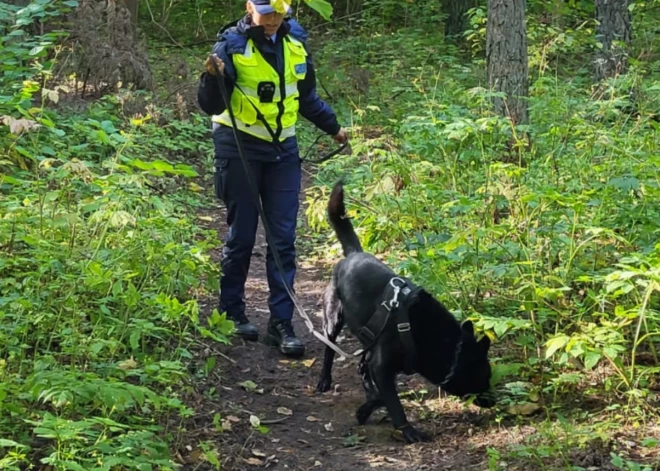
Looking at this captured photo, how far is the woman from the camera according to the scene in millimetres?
4863

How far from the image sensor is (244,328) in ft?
17.6

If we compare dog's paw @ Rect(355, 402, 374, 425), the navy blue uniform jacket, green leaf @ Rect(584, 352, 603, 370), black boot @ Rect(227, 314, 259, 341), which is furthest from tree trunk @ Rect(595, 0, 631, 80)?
green leaf @ Rect(584, 352, 603, 370)

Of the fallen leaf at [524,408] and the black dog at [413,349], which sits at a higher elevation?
the black dog at [413,349]

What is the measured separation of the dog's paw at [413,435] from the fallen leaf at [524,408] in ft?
1.55

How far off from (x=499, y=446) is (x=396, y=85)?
32.4ft

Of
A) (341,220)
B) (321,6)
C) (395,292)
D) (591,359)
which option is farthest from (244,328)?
(321,6)

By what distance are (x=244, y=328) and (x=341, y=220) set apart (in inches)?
41.4

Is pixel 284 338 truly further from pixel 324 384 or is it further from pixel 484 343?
pixel 484 343

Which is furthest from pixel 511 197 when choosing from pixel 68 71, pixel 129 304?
pixel 68 71

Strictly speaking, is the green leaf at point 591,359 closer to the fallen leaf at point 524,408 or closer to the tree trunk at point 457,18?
the fallen leaf at point 524,408

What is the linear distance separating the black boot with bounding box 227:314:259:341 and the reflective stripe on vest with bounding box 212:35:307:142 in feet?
4.20

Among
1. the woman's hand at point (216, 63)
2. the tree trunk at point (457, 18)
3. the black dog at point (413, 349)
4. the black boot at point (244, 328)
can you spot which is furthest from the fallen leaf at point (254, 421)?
the tree trunk at point (457, 18)

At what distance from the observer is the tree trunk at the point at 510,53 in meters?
8.05

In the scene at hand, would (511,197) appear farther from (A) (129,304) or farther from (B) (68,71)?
(B) (68,71)
